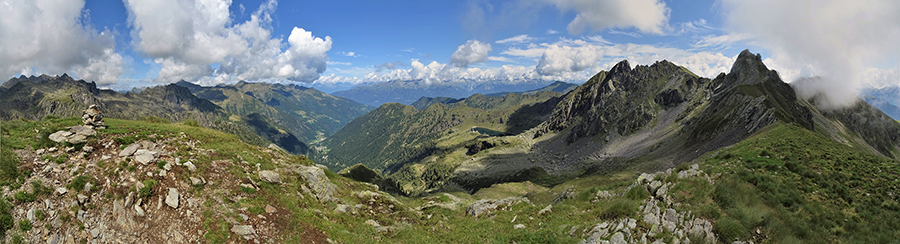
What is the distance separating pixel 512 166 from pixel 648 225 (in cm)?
17068

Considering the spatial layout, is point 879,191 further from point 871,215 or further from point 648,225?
point 648,225

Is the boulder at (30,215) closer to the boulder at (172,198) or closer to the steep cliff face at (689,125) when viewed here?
the boulder at (172,198)

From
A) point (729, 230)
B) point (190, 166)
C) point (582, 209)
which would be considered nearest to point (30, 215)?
point (190, 166)

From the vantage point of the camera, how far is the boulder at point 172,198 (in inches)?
628

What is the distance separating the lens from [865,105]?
14850cm

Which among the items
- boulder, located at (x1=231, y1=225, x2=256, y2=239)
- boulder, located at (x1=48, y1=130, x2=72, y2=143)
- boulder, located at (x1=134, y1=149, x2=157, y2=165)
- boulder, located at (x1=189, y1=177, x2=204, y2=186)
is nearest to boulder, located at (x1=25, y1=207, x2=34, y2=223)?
boulder, located at (x1=134, y1=149, x2=157, y2=165)

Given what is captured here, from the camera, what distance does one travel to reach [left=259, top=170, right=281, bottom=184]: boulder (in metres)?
21.5

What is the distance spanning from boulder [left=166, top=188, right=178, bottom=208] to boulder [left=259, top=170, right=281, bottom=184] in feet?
16.8

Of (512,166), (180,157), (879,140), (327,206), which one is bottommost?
(512,166)

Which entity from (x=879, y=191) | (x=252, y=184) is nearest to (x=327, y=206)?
(x=252, y=184)

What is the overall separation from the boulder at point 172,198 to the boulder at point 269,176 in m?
5.12

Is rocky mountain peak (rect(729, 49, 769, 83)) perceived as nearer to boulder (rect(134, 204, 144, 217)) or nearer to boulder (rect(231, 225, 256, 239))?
boulder (rect(231, 225, 256, 239))

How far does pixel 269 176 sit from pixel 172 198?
5.90 metres

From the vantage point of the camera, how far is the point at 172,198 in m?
16.2
